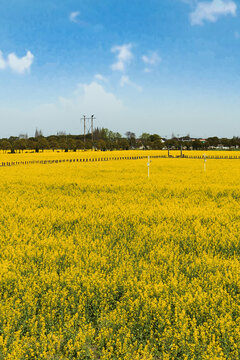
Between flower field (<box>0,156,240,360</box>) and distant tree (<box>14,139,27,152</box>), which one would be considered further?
distant tree (<box>14,139,27,152</box>)

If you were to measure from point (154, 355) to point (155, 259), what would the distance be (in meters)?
3.17

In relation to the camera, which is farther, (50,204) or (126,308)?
(50,204)

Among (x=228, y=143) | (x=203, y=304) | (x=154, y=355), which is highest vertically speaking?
(x=228, y=143)

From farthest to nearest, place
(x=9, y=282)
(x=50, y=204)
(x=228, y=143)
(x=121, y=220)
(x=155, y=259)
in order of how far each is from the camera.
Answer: (x=228, y=143), (x=50, y=204), (x=121, y=220), (x=155, y=259), (x=9, y=282)

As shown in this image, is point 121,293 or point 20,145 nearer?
point 121,293

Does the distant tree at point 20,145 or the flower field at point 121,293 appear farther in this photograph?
the distant tree at point 20,145

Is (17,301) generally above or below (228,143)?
below

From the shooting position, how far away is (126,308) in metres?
4.96

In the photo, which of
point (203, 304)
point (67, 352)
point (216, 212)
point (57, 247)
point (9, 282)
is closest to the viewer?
point (67, 352)

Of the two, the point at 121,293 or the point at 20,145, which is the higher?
the point at 20,145

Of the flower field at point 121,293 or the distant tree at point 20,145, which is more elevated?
the distant tree at point 20,145

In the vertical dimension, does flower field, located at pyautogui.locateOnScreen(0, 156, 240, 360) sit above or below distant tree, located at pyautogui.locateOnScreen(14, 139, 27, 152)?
below

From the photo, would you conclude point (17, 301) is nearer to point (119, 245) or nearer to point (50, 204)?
point (119, 245)

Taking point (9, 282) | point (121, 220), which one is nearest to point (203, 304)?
point (9, 282)
